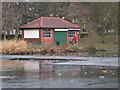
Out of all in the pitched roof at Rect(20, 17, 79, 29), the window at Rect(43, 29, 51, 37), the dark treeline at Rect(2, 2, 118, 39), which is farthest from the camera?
the dark treeline at Rect(2, 2, 118, 39)

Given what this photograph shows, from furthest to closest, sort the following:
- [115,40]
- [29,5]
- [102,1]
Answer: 1. [29,5]
2. [102,1]
3. [115,40]

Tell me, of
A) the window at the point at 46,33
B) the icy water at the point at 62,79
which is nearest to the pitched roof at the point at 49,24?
the window at the point at 46,33

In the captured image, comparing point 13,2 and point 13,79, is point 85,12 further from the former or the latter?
point 13,79

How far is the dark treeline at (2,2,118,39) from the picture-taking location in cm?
6088

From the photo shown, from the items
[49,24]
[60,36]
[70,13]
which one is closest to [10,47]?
[60,36]

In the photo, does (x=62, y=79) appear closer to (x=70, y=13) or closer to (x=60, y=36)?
(x=60, y=36)

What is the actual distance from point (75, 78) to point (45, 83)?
2.01 meters

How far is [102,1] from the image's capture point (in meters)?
60.6

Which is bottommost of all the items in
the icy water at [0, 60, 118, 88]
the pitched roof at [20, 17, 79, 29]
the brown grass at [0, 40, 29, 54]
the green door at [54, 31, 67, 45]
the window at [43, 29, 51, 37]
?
the icy water at [0, 60, 118, 88]

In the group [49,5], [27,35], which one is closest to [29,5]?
[49,5]

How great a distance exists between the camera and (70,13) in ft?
232

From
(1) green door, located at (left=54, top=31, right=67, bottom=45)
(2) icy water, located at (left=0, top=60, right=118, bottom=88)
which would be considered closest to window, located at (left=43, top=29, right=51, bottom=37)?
(1) green door, located at (left=54, top=31, right=67, bottom=45)

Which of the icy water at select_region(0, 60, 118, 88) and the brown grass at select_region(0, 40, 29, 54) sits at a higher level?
the brown grass at select_region(0, 40, 29, 54)

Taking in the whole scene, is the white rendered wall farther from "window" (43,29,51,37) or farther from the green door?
the green door
